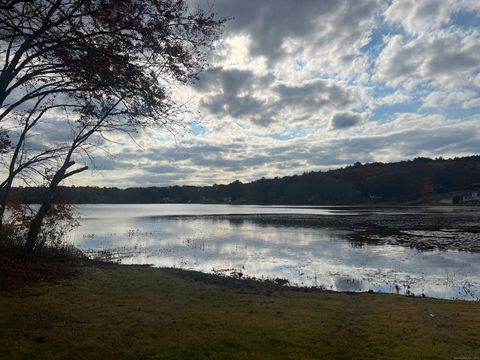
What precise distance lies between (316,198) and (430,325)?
171504 mm

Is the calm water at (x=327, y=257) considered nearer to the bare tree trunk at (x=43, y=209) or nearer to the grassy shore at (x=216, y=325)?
the grassy shore at (x=216, y=325)

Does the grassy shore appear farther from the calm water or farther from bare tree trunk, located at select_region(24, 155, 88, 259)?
the calm water

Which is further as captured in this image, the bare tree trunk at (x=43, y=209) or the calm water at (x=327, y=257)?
the calm water at (x=327, y=257)

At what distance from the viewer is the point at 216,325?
886 centimetres

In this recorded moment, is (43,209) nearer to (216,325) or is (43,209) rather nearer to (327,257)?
(216,325)

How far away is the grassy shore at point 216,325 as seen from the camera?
23.8ft

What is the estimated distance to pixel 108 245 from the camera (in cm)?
3388

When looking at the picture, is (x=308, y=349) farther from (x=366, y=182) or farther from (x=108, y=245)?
(x=366, y=182)

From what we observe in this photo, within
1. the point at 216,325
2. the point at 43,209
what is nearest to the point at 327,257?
the point at 43,209

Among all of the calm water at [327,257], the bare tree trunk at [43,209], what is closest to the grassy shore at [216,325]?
the bare tree trunk at [43,209]

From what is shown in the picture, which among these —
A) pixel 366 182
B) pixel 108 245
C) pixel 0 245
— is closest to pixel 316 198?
pixel 366 182

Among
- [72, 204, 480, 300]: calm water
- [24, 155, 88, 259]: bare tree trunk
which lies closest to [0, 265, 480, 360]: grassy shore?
[24, 155, 88, 259]: bare tree trunk

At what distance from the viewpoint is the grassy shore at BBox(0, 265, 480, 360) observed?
726 centimetres

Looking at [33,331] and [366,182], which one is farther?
[366,182]
